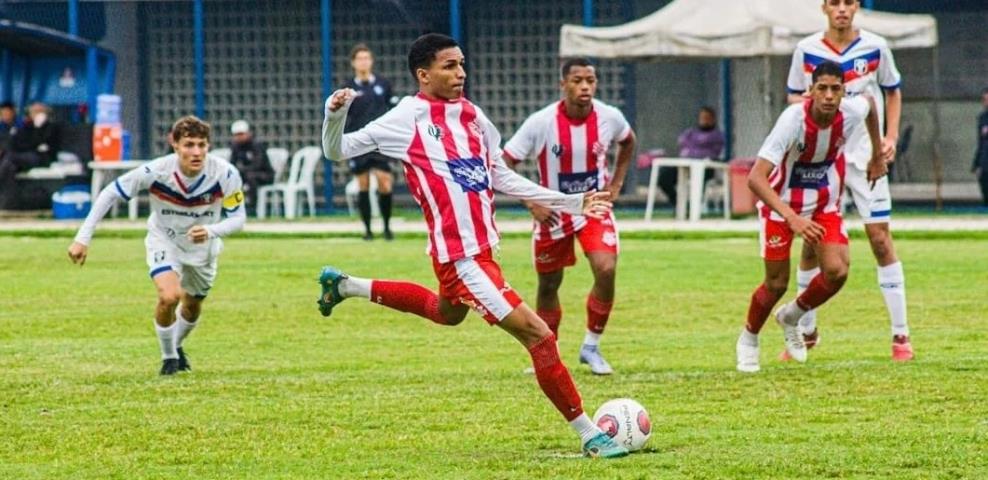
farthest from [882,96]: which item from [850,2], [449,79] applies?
[449,79]

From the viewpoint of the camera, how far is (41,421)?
10.4m

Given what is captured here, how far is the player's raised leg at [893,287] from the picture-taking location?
12539 mm

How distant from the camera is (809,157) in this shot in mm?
11836

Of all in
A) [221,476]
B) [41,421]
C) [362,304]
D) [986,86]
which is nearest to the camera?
[221,476]

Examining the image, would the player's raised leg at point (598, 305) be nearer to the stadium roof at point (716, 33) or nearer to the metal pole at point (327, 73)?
the stadium roof at point (716, 33)

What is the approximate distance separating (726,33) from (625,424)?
1983 centimetres

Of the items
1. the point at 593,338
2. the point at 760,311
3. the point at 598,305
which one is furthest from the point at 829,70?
the point at 593,338

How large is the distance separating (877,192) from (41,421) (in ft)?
17.3

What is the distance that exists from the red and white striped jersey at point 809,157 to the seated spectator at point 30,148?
68.0 ft

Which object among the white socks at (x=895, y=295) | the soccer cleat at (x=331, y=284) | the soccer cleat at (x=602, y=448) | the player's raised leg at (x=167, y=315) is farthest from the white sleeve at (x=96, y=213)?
the white socks at (x=895, y=295)

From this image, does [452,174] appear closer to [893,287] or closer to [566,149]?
[566,149]

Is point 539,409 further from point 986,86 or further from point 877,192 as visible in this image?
point 986,86

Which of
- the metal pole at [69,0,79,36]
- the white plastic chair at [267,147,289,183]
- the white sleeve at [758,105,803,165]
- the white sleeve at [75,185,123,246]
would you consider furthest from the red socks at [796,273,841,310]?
the metal pole at [69,0,79,36]

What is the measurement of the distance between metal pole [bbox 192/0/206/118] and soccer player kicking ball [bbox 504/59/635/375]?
20.4m
